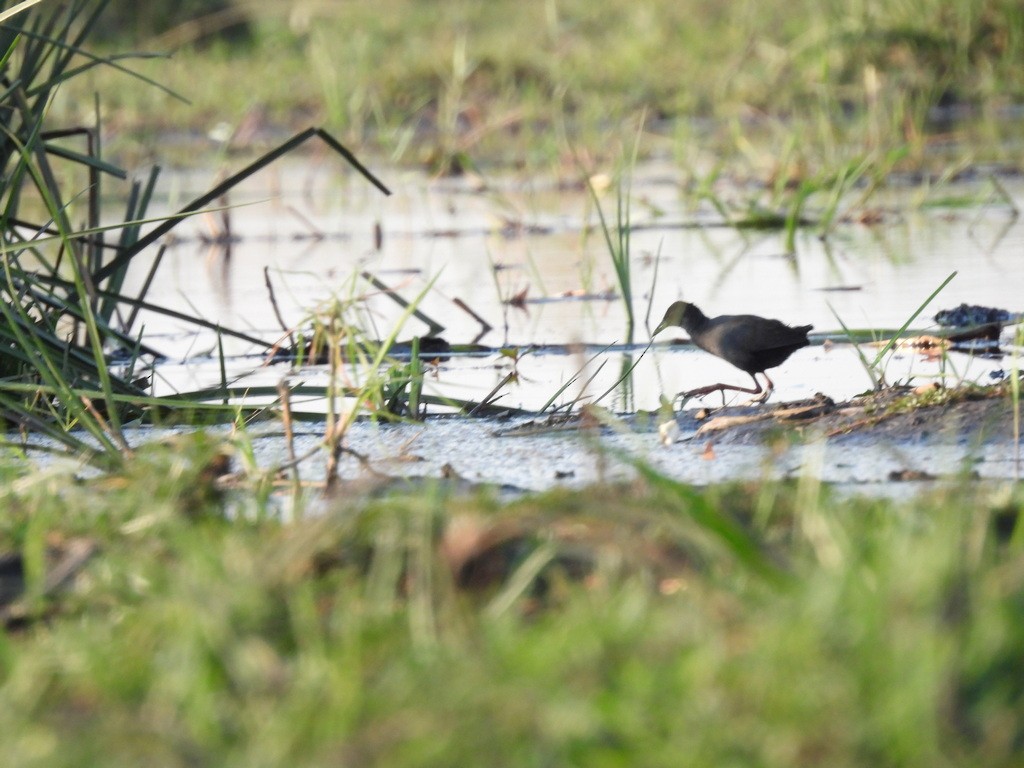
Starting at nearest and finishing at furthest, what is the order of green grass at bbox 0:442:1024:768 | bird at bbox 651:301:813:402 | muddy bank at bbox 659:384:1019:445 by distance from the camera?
green grass at bbox 0:442:1024:768 < muddy bank at bbox 659:384:1019:445 < bird at bbox 651:301:813:402

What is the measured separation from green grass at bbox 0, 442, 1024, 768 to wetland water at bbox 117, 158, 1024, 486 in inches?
11.2

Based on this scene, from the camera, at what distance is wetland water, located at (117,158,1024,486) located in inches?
130

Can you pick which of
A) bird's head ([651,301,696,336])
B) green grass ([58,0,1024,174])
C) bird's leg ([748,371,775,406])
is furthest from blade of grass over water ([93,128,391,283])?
green grass ([58,0,1024,174])

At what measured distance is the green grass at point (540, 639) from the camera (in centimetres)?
130

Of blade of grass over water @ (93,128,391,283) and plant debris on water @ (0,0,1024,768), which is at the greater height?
blade of grass over water @ (93,128,391,283)

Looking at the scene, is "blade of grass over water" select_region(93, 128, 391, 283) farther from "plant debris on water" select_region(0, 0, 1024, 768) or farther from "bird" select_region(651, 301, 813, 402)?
"bird" select_region(651, 301, 813, 402)

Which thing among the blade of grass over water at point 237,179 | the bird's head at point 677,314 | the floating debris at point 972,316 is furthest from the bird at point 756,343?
the blade of grass over water at point 237,179

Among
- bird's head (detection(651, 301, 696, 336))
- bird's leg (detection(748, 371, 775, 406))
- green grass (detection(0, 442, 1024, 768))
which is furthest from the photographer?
bird's head (detection(651, 301, 696, 336))

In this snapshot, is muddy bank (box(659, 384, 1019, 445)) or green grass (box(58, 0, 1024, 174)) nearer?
muddy bank (box(659, 384, 1019, 445))

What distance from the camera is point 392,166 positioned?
870cm

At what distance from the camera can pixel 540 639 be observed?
1.46 m

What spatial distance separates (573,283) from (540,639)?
3.55m

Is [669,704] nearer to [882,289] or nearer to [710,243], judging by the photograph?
[882,289]

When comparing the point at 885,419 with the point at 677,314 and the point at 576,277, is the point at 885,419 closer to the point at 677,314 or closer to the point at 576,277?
the point at 677,314
